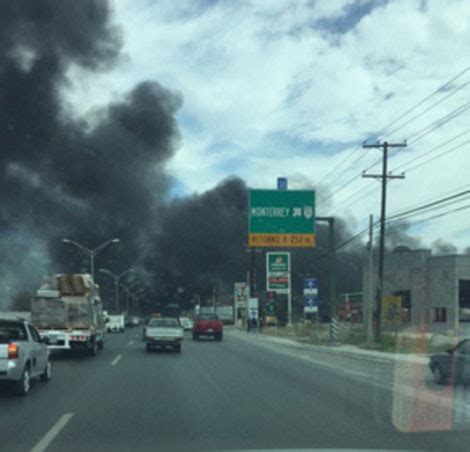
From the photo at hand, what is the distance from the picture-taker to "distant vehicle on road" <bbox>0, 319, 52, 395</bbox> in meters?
13.4

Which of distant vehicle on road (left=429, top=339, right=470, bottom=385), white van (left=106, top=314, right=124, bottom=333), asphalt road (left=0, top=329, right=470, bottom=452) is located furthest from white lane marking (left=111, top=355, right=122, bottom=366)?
white van (left=106, top=314, right=124, bottom=333)

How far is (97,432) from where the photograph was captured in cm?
952

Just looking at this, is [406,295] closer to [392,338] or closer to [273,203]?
[392,338]

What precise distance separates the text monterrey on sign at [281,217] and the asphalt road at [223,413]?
1350cm

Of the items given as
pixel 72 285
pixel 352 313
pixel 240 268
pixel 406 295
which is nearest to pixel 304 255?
pixel 240 268

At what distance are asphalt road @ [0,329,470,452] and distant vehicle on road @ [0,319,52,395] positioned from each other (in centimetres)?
Answer: 34

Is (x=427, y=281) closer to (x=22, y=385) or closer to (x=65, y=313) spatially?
(x=65, y=313)

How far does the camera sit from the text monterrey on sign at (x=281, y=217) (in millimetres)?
32969

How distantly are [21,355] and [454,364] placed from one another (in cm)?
958

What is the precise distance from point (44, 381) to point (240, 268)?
118 m

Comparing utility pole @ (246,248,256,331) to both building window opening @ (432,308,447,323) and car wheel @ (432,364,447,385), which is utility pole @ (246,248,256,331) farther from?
car wheel @ (432,364,447,385)

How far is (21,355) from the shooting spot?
45.0 ft

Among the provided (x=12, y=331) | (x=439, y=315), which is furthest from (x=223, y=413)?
(x=439, y=315)

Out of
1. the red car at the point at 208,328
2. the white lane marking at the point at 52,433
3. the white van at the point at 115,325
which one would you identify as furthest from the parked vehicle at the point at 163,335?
the white van at the point at 115,325
